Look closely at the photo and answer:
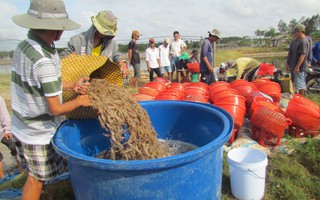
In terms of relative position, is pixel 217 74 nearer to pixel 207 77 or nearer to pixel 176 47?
pixel 207 77

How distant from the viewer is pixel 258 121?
3613mm

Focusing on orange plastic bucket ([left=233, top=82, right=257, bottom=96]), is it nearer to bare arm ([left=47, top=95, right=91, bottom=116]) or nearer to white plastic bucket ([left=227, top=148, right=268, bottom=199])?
white plastic bucket ([left=227, top=148, right=268, bottom=199])

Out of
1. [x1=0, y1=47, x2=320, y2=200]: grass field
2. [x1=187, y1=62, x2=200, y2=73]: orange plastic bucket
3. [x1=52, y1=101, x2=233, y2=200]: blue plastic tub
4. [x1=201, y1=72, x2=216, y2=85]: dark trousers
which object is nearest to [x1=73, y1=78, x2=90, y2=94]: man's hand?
[x1=52, y1=101, x2=233, y2=200]: blue plastic tub

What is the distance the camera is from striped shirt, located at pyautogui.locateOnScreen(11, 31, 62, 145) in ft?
5.65

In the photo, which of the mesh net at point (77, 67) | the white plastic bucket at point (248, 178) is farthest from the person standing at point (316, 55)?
the mesh net at point (77, 67)

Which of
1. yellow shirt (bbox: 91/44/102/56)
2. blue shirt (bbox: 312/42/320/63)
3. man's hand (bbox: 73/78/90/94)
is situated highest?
yellow shirt (bbox: 91/44/102/56)

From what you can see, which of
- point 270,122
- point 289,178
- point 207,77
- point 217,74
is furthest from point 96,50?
point 217,74

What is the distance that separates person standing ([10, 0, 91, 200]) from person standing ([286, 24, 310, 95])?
16.5 ft

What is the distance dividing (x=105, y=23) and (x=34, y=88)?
1.16 metres

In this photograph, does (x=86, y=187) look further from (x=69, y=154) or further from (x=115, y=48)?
(x=115, y=48)

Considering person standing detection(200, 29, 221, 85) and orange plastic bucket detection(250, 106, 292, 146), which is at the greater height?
person standing detection(200, 29, 221, 85)

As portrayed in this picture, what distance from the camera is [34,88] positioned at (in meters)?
1.79

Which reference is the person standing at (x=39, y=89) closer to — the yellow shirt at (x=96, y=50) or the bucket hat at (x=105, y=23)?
A: the bucket hat at (x=105, y=23)

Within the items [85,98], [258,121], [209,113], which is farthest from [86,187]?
[258,121]
